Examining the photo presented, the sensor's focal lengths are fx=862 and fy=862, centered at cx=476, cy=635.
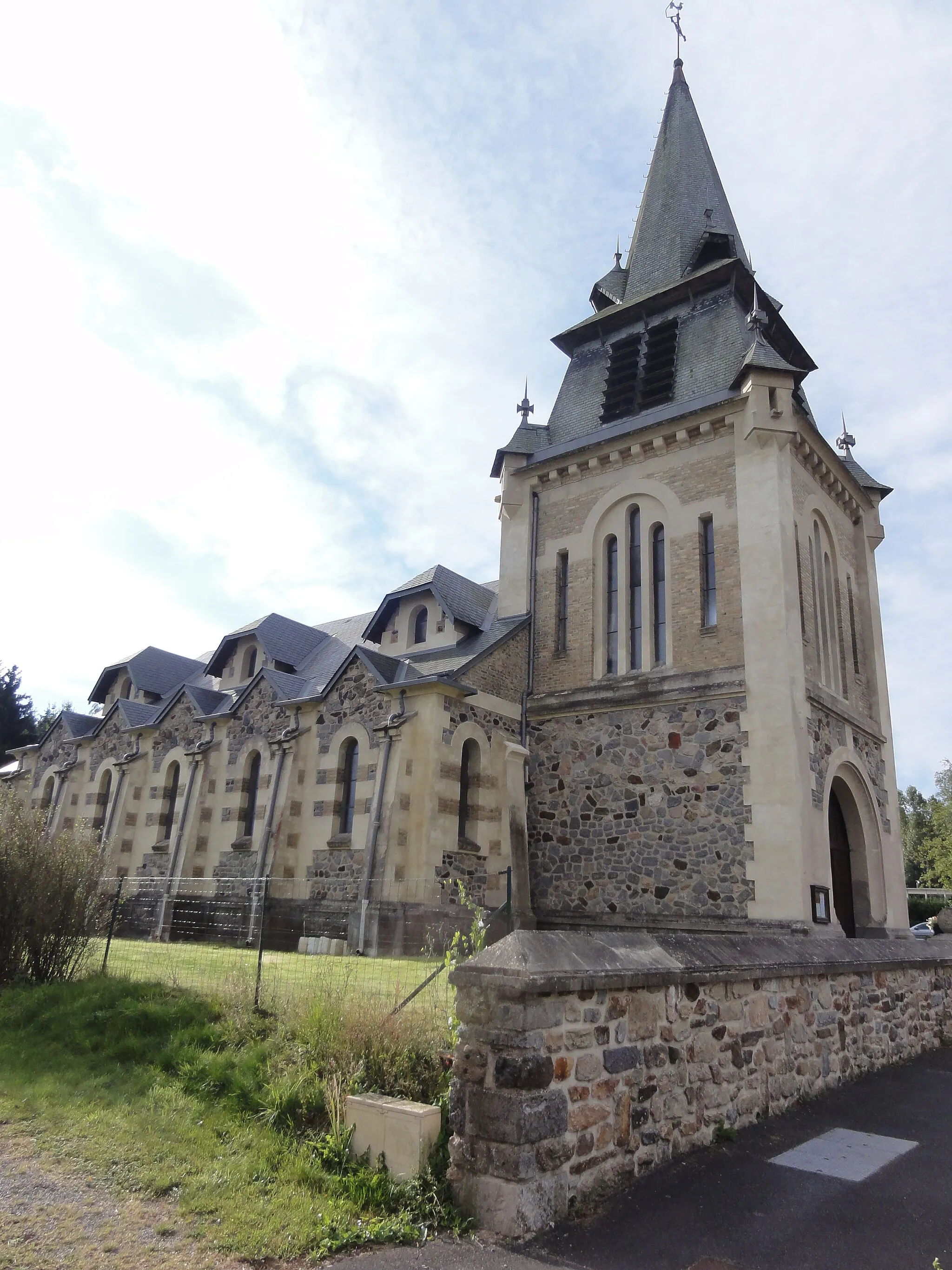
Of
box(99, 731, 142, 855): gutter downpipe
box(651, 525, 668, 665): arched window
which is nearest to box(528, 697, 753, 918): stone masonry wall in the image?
box(651, 525, 668, 665): arched window

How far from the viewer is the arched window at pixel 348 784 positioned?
19.1 meters

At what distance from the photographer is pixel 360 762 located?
18781 millimetres

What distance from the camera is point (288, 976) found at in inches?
384

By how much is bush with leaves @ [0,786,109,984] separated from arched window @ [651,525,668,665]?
11.5 meters

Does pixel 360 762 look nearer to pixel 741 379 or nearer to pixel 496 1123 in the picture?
pixel 741 379

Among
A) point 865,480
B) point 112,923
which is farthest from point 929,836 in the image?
point 112,923

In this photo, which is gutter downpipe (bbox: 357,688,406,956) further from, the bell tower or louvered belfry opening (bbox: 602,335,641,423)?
louvered belfry opening (bbox: 602,335,641,423)

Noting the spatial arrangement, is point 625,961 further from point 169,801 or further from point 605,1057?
point 169,801

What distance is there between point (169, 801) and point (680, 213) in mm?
21916

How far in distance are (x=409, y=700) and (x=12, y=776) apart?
66.3 feet

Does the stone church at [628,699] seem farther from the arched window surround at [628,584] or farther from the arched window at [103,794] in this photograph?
the arched window at [103,794]

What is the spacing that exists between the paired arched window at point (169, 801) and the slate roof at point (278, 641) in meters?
3.40

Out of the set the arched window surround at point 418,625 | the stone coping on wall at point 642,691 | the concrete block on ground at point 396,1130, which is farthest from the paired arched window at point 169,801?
the concrete block on ground at point 396,1130

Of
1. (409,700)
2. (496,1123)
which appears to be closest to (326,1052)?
(496,1123)
